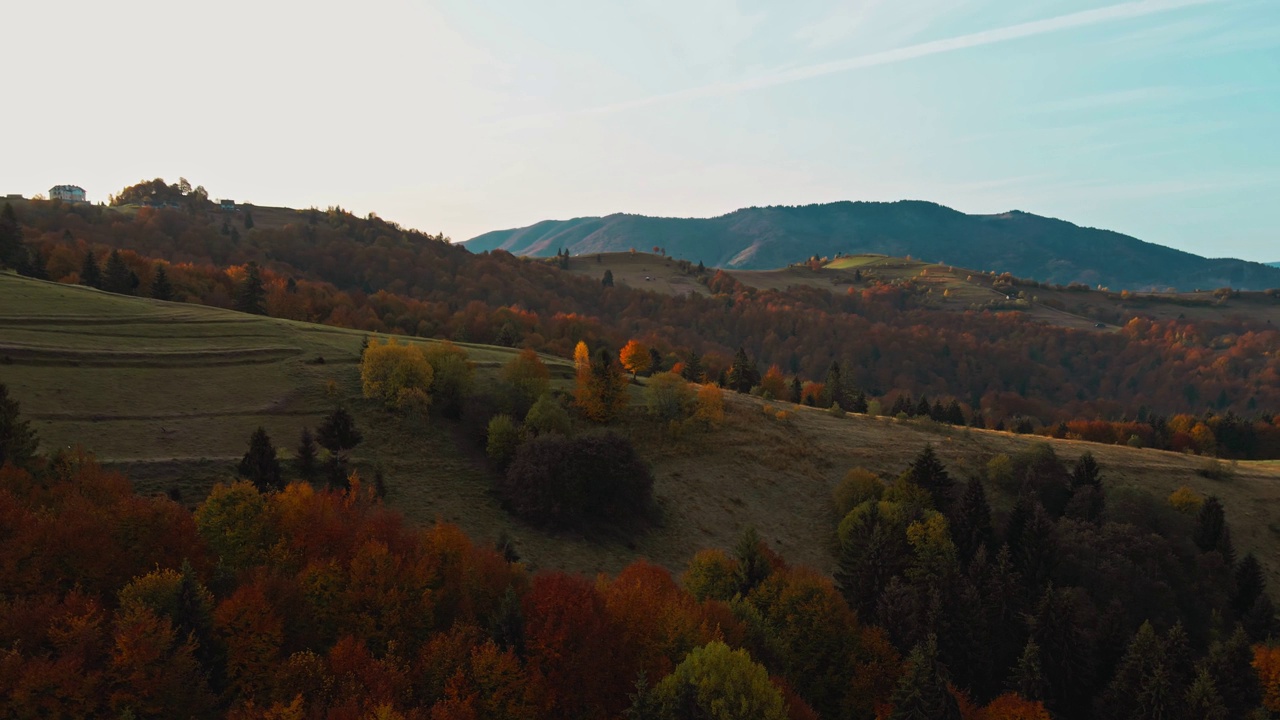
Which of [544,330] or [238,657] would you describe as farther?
[544,330]

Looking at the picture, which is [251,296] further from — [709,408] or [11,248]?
[709,408]

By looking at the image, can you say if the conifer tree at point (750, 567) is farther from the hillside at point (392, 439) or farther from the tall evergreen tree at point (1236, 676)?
the tall evergreen tree at point (1236, 676)

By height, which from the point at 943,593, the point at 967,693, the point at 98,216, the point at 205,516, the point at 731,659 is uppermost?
the point at 98,216

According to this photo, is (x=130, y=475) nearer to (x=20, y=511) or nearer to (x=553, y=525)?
(x=20, y=511)

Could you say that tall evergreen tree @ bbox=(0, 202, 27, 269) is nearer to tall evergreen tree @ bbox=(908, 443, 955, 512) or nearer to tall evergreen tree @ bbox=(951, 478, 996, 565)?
tall evergreen tree @ bbox=(908, 443, 955, 512)

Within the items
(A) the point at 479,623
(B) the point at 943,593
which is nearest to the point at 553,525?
(A) the point at 479,623

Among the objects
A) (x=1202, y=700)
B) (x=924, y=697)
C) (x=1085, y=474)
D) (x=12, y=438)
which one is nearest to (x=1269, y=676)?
(x=1202, y=700)

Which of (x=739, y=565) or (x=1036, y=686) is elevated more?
(x=739, y=565)
